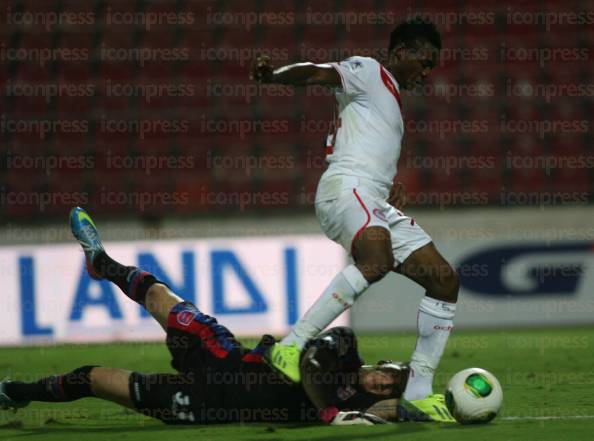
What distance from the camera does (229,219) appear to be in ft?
31.1

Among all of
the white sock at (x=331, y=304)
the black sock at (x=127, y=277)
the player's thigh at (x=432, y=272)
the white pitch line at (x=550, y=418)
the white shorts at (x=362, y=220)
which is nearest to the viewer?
the white sock at (x=331, y=304)

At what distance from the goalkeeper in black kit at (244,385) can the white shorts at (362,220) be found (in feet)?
1.64

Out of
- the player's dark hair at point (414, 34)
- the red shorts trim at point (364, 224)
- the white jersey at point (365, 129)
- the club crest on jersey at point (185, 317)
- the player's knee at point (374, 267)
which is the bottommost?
the club crest on jersey at point (185, 317)

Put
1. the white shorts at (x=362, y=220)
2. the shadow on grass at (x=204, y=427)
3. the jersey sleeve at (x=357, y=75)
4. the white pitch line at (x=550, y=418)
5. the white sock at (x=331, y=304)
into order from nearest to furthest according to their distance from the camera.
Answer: the shadow on grass at (x=204, y=427) < the white sock at (x=331, y=304) < the white pitch line at (x=550, y=418) < the white shorts at (x=362, y=220) < the jersey sleeve at (x=357, y=75)

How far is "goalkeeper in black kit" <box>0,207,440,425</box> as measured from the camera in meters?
4.54

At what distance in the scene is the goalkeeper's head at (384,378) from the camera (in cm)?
454

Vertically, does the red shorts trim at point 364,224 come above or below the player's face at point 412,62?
below

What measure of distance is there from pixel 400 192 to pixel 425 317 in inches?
31.3

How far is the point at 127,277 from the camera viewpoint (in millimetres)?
5438

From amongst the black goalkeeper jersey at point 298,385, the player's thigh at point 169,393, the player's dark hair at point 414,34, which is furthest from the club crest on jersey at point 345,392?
the player's dark hair at point 414,34

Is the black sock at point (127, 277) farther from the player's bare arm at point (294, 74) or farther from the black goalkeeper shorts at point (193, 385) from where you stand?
the player's bare arm at point (294, 74)

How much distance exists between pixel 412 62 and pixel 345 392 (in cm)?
163

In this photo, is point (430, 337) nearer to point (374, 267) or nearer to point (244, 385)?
point (374, 267)

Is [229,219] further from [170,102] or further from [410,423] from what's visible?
[410,423]
